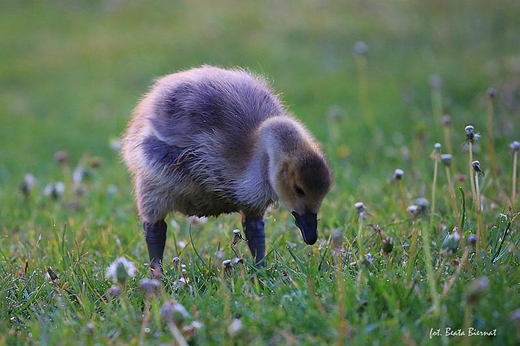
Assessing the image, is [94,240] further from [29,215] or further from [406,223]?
[406,223]

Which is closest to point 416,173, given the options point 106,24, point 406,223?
point 406,223

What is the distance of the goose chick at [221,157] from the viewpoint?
3.97 metres

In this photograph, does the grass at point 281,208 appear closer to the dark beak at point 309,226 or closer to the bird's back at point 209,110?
the dark beak at point 309,226

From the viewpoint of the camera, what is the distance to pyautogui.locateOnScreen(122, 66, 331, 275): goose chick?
156 inches

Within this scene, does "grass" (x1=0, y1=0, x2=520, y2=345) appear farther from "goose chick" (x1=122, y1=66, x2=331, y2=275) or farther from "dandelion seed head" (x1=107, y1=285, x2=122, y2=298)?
"goose chick" (x1=122, y1=66, x2=331, y2=275)

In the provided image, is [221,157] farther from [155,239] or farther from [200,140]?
[155,239]

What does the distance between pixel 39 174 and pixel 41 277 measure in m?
4.30

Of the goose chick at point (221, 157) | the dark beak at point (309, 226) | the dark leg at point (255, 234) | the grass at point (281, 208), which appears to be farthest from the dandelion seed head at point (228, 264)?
the dark leg at point (255, 234)

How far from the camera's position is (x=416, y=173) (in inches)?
253

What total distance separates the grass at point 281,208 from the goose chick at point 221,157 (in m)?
0.22

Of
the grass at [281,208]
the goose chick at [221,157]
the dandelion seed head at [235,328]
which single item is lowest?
the grass at [281,208]

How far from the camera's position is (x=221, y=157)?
428 cm

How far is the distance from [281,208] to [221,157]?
5.61 ft

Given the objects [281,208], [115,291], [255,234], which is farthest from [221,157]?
[281,208]
